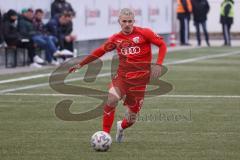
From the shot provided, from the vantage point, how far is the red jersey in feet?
39.4

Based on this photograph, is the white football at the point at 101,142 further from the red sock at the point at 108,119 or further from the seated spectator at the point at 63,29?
the seated spectator at the point at 63,29

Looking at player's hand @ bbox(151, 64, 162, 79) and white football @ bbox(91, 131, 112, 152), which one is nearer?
white football @ bbox(91, 131, 112, 152)

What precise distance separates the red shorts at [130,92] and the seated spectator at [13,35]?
13.6 metres

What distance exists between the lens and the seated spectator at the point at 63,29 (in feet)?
91.9

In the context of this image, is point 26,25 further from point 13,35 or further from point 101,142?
point 101,142

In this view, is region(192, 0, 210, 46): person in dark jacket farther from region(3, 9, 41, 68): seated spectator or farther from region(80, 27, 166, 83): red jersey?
region(80, 27, 166, 83): red jersey

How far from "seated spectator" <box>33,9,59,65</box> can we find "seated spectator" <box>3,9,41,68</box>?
327 mm

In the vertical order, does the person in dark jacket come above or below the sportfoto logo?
below

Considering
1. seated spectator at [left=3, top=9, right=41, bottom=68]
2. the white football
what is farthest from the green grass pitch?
seated spectator at [left=3, top=9, right=41, bottom=68]

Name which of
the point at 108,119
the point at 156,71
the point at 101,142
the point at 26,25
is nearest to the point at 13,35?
the point at 26,25

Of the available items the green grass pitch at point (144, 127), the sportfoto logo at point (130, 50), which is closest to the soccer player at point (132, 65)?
the sportfoto logo at point (130, 50)

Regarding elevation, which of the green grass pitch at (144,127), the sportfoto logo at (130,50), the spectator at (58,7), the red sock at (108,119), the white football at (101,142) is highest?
the sportfoto logo at (130,50)

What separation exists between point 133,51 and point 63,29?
16747 mm

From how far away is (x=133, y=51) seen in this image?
12078mm
